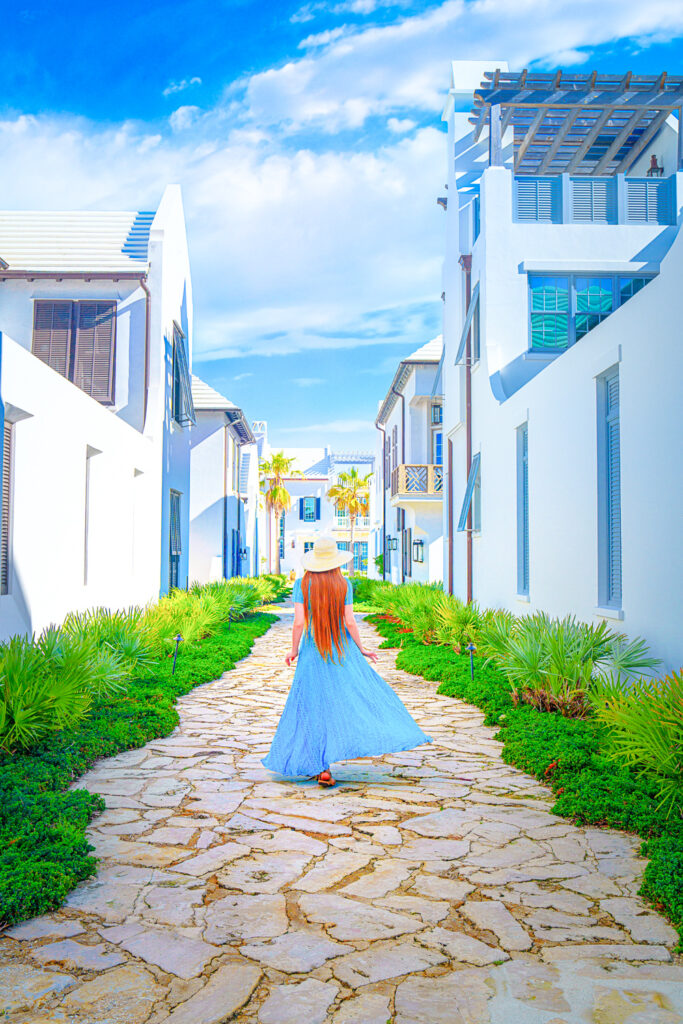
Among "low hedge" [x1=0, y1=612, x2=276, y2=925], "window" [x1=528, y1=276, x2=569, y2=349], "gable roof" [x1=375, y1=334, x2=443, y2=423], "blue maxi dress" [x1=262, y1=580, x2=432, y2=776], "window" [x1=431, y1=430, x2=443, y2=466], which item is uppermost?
"gable roof" [x1=375, y1=334, x2=443, y2=423]

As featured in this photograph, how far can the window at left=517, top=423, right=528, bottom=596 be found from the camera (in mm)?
12219

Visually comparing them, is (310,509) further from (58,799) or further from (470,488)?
(58,799)

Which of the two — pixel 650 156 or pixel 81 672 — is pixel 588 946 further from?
pixel 650 156

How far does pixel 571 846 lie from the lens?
4770 mm

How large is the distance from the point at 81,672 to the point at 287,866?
3449 mm

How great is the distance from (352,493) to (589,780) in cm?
4551

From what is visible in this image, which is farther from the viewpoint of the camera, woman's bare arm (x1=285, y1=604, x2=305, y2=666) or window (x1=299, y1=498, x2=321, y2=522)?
window (x1=299, y1=498, x2=321, y2=522)

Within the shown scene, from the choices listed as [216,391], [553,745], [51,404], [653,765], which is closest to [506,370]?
[51,404]

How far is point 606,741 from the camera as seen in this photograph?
616cm

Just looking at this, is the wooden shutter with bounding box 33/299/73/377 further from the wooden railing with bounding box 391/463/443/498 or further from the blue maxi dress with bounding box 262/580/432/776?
the wooden railing with bounding box 391/463/443/498

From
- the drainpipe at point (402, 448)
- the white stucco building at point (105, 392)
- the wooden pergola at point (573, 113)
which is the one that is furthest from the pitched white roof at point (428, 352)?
the wooden pergola at point (573, 113)

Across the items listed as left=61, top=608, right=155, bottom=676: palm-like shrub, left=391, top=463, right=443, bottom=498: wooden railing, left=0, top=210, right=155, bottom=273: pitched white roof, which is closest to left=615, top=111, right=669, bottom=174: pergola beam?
left=0, top=210, right=155, bottom=273: pitched white roof

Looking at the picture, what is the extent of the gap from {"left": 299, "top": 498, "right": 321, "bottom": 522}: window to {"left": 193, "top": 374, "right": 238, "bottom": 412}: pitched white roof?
30.5m

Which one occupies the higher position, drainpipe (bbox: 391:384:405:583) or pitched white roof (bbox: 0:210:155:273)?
pitched white roof (bbox: 0:210:155:273)
